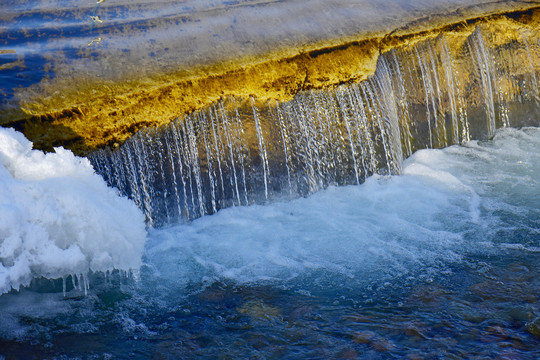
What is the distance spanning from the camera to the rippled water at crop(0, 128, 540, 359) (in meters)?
3.15

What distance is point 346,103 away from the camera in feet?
16.4

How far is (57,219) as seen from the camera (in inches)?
143

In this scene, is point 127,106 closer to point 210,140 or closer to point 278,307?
point 210,140

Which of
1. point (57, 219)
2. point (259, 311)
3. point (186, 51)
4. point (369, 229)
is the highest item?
point (186, 51)

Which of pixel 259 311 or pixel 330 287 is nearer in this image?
pixel 259 311

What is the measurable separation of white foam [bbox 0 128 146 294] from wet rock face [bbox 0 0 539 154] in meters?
0.35

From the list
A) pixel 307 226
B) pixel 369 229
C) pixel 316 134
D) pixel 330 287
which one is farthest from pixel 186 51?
pixel 330 287

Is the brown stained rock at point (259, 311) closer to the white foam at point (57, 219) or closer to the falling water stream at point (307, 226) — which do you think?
the falling water stream at point (307, 226)

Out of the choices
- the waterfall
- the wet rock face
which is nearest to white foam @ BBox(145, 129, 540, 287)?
the waterfall

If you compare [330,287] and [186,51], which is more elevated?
[186,51]

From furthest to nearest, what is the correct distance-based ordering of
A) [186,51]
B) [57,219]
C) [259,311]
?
1. [186,51]
2. [57,219]
3. [259,311]

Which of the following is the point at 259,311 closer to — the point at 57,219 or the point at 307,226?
the point at 307,226

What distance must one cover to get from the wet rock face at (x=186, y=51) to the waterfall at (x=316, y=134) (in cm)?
8

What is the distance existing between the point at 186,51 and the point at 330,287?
230 cm
